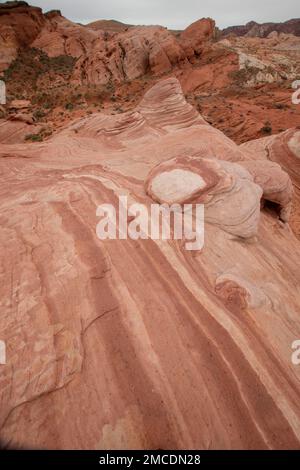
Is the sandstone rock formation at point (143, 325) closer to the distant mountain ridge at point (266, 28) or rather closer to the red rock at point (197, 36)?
the red rock at point (197, 36)

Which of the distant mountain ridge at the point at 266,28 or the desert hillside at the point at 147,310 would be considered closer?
the desert hillside at the point at 147,310

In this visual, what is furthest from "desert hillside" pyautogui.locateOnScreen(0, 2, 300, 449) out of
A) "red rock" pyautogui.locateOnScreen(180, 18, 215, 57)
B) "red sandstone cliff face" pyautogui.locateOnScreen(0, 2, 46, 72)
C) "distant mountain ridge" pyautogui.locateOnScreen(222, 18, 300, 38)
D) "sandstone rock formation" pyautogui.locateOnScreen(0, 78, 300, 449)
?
"distant mountain ridge" pyautogui.locateOnScreen(222, 18, 300, 38)

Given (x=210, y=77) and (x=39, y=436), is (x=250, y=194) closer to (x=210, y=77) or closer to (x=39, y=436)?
(x=39, y=436)

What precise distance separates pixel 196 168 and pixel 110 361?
3051 millimetres

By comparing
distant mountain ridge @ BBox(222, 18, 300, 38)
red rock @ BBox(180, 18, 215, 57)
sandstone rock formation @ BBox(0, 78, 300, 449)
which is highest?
distant mountain ridge @ BBox(222, 18, 300, 38)

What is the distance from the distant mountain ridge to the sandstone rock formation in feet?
322

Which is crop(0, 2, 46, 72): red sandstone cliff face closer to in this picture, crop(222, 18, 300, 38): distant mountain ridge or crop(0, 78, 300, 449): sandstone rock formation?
crop(0, 78, 300, 449): sandstone rock formation

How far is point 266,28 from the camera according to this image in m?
84.3

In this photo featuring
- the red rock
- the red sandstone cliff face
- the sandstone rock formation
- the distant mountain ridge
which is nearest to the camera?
the sandstone rock formation

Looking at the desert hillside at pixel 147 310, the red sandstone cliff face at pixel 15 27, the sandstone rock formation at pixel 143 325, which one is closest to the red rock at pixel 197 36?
the red sandstone cliff face at pixel 15 27

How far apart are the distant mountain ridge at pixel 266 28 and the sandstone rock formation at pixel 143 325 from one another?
98.2 meters

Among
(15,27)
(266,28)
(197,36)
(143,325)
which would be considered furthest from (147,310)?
(266,28)

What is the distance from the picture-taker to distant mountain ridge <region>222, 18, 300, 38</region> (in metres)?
79.1

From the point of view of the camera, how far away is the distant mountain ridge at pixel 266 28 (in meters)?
79.1
